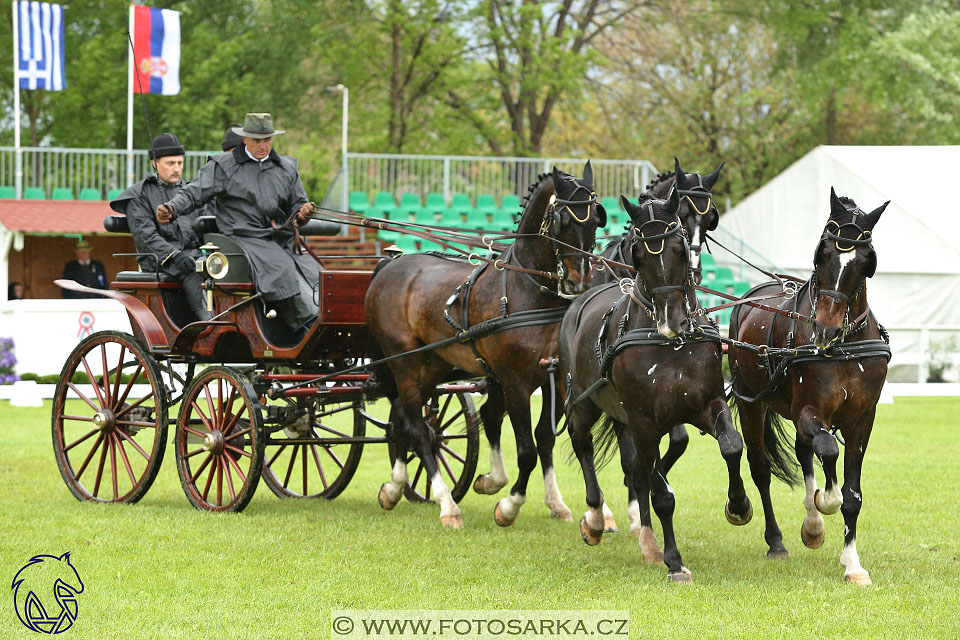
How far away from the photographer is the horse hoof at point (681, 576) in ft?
21.0

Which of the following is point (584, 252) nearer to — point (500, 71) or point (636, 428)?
point (636, 428)

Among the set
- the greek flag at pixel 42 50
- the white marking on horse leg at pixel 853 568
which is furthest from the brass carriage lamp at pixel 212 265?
the greek flag at pixel 42 50

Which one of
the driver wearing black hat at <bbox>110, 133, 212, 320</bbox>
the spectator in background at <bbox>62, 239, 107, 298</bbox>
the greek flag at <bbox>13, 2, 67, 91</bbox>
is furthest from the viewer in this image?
the greek flag at <bbox>13, 2, 67, 91</bbox>

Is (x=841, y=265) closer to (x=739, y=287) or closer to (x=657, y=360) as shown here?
(x=657, y=360)

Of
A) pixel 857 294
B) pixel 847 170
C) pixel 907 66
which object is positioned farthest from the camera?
pixel 907 66

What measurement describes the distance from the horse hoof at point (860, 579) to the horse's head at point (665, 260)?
60.1 inches

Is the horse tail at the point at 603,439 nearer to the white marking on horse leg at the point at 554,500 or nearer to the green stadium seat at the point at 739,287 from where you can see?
the white marking on horse leg at the point at 554,500

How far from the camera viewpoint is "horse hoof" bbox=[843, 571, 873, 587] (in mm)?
6377

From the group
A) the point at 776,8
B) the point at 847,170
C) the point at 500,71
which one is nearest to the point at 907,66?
the point at 776,8

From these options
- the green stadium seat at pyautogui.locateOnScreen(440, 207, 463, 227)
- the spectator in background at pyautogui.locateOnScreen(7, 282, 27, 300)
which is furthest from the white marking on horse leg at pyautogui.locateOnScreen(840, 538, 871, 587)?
the spectator in background at pyautogui.locateOnScreen(7, 282, 27, 300)

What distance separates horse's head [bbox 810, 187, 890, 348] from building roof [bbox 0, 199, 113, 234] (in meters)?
17.7

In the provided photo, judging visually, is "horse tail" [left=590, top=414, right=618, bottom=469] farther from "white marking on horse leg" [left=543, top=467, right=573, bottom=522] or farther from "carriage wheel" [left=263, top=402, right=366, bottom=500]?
"carriage wheel" [left=263, top=402, right=366, bottom=500]

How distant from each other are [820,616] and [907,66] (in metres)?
25.3

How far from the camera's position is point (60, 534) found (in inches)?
Result: 304
